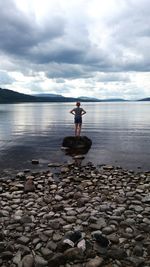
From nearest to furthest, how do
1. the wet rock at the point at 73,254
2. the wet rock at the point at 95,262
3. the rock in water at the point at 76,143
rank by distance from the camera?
1. the wet rock at the point at 95,262
2. the wet rock at the point at 73,254
3. the rock in water at the point at 76,143

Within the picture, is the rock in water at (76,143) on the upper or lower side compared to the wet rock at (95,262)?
upper

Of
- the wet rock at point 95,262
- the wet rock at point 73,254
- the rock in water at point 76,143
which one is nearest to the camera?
the wet rock at point 95,262

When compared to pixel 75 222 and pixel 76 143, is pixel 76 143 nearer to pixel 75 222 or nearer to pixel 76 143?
pixel 76 143

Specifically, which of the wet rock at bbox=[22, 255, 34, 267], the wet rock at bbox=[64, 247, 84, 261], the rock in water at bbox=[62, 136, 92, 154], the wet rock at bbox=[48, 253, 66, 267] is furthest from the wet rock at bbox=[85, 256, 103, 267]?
the rock in water at bbox=[62, 136, 92, 154]

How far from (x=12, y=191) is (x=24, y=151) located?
481 inches

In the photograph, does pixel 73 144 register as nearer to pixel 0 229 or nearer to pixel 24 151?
pixel 24 151

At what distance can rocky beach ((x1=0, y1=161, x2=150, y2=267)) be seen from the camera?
7.43 metres

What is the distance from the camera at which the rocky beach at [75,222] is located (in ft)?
24.4

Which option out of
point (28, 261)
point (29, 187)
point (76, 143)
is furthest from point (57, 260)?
point (76, 143)

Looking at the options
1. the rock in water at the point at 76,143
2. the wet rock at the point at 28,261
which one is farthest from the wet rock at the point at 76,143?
the wet rock at the point at 28,261

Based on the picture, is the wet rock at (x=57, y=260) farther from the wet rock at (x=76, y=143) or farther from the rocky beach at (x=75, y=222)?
the wet rock at (x=76, y=143)

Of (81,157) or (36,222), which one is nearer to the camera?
(36,222)

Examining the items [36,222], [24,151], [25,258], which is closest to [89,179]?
[36,222]

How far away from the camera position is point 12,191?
43.7 feet
